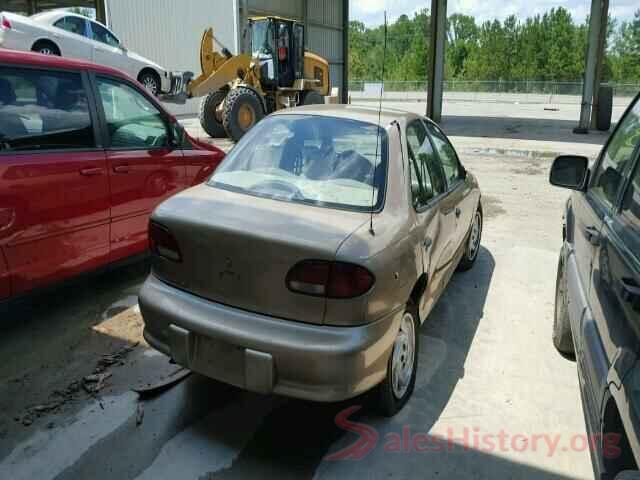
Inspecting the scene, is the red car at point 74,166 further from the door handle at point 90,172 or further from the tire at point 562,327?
the tire at point 562,327

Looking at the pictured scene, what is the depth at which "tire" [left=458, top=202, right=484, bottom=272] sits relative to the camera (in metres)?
4.91

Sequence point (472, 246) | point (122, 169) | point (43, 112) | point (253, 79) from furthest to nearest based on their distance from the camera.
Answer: point (253, 79), point (472, 246), point (122, 169), point (43, 112)

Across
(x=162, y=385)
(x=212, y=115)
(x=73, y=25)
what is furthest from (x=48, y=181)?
(x=73, y=25)

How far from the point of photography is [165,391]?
3.12 meters

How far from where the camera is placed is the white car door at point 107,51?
14025 millimetres

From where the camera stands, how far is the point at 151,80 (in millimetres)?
15984

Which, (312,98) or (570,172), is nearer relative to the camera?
(570,172)

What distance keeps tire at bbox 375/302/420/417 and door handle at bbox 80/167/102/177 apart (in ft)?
8.10

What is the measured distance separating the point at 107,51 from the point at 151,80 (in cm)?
180

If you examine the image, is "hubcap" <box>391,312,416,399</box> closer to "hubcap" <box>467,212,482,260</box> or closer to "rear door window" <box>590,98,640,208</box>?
"rear door window" <box>590,98,640,208</box>

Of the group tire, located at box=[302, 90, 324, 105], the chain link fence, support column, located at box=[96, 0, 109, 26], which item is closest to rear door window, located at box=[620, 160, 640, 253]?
tire, located at box=[302, 90, 324, 105]

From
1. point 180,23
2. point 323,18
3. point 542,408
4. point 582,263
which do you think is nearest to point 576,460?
point 542,408

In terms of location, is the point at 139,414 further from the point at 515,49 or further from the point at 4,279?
the point at 515,49

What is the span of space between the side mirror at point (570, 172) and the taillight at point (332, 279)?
5.22 ft
